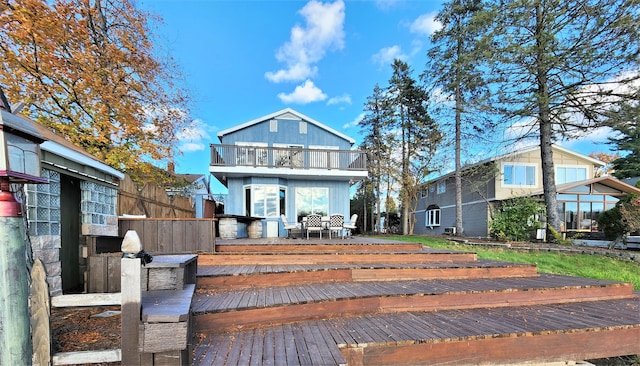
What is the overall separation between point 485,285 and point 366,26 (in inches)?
517

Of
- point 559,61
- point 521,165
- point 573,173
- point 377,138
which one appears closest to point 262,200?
point 559,61

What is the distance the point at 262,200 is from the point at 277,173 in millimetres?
1298

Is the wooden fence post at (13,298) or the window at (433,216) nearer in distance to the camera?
the wooden fence post at (13,298)

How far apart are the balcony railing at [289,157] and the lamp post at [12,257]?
9.80 metres

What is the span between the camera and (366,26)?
43.7 ft

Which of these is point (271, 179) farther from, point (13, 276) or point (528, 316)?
point (13, 276)

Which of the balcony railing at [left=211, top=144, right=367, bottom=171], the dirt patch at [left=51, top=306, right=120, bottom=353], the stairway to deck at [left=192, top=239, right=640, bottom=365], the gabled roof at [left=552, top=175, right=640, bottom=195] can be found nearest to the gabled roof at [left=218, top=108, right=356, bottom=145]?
the balcony railing at [left=211, top=144, right=367, bottom=171]

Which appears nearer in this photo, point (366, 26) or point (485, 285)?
point (485, 285)

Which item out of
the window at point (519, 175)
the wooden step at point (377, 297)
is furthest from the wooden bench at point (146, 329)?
the window at point (519, 175)

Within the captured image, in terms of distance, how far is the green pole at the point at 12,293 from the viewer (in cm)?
102

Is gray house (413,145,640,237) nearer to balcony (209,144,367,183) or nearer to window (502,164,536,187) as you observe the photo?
window (502,164,536,187)

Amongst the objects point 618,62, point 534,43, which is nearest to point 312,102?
point 534,43

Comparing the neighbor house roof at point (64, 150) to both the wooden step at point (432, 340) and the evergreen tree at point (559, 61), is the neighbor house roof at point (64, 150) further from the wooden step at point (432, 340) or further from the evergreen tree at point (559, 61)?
the evergreen tree at point (559, 61)

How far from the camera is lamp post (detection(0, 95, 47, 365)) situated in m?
1.02
